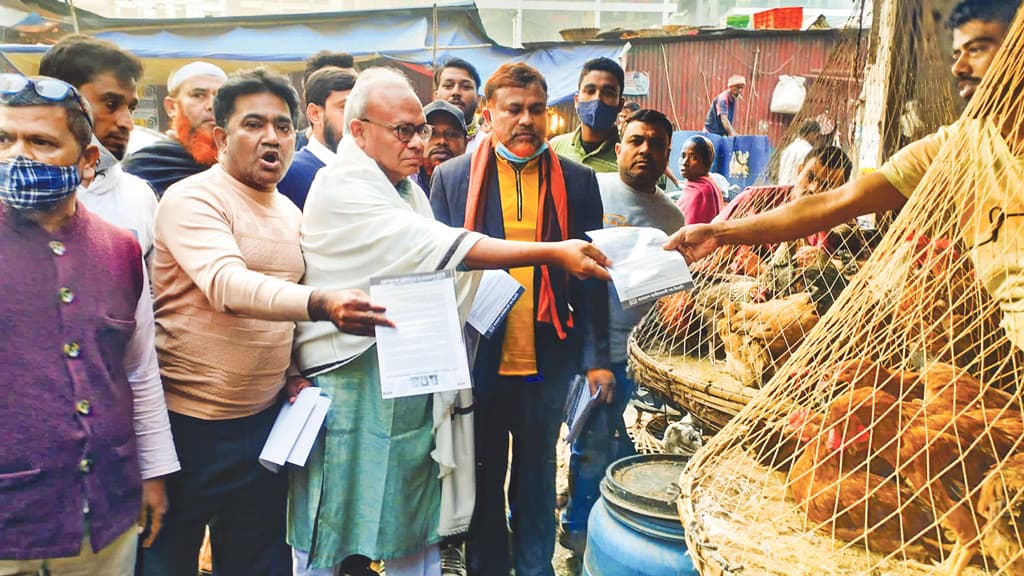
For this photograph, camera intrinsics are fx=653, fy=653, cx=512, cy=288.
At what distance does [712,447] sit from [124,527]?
5.39 ft

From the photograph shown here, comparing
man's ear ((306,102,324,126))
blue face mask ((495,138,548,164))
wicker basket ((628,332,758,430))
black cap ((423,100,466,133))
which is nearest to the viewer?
wicker basket ((628,332,758,430))

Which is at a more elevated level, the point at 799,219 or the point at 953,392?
the point at 799,219

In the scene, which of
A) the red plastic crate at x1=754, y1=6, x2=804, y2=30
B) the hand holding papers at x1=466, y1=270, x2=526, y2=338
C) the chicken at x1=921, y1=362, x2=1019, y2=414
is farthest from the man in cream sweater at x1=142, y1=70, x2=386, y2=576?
the red plastic crate at x1=754, y1=6, x2=804, y2=30

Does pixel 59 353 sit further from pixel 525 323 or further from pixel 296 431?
pixel 525 323

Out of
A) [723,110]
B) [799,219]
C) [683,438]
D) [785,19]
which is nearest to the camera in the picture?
[799,219]

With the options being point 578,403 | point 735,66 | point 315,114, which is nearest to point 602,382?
point 578,403

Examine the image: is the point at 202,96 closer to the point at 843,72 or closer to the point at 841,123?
the point at 843,72

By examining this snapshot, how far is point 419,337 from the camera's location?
1.95m

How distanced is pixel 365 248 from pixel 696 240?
118 cm

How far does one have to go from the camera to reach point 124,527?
1751mm

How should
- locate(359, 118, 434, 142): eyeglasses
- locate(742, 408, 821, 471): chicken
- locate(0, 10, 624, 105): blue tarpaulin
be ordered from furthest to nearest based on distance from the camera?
locate(0, 10, 624, 105): blue tarpaulin → locate(359, 118, 434, 142): eyeglasses → locate(742, 408, 821, 471): chicken

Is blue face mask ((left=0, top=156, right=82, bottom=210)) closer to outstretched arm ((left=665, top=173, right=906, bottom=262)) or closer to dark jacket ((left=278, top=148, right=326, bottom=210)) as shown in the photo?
dark jacket ((left=278, top=148, right=326, bottom=210))

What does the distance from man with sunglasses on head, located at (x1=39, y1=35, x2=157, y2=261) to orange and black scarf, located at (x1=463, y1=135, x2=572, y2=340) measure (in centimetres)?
116

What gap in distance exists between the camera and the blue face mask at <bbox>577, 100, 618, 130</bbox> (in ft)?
12.7
